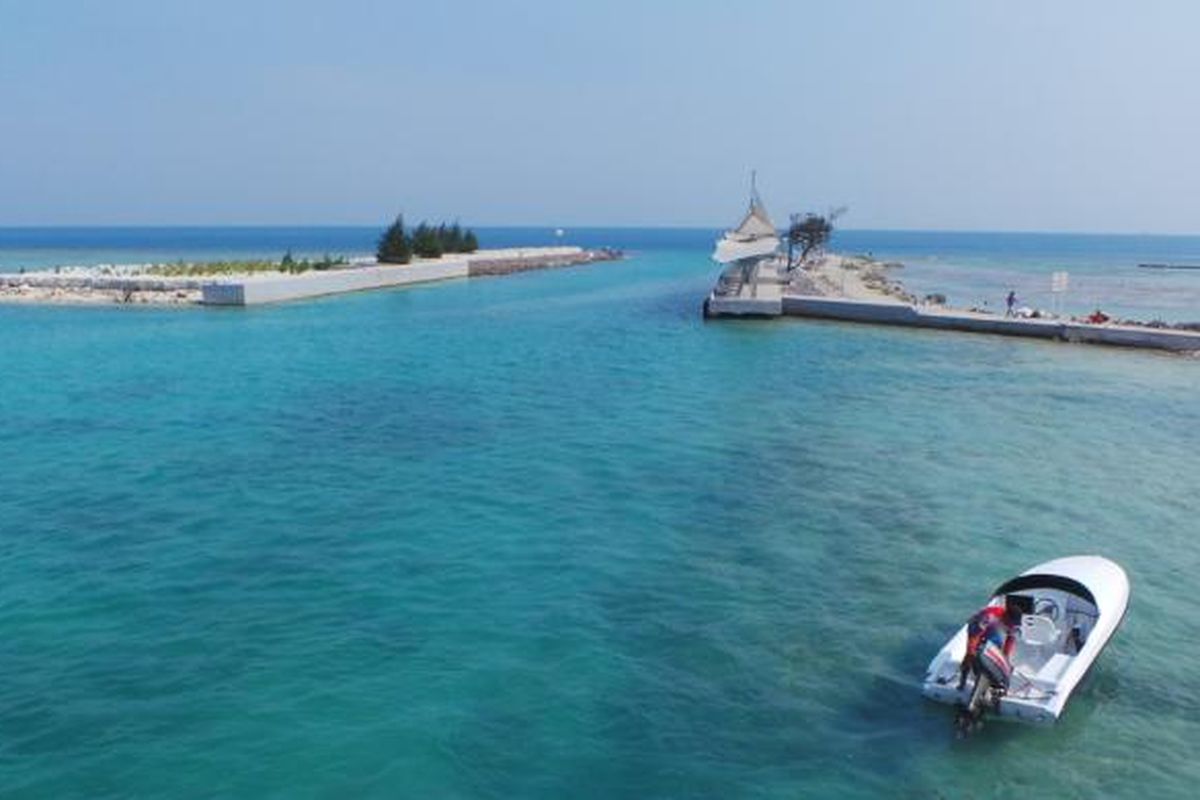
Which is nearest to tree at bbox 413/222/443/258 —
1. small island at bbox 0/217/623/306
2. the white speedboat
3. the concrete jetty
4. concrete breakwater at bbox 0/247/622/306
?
small island at bbox 0/217/623/306

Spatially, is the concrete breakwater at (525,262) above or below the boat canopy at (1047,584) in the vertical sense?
above

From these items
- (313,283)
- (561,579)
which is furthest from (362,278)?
(561,579)

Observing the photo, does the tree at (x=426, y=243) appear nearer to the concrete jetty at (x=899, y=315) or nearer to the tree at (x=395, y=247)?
the tree at (x=395, y=247)

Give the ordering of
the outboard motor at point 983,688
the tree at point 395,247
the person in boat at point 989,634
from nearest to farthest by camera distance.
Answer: the outboard motor at point 983,688
the person in boat at point 989,634
the tree at point 395,247

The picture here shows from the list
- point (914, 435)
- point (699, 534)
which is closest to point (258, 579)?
point (699, 534)

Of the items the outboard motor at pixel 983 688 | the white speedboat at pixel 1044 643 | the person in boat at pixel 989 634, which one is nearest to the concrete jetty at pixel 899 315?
the white speedboat at pixel 1044 643

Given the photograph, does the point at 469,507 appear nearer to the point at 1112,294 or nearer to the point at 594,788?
the point at 594,788

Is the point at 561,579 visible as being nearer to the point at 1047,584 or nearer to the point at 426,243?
the point at 1047,584

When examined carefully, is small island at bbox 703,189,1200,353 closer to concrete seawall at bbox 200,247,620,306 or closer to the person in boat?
concrete seawall at bbox 200,247,620,306
